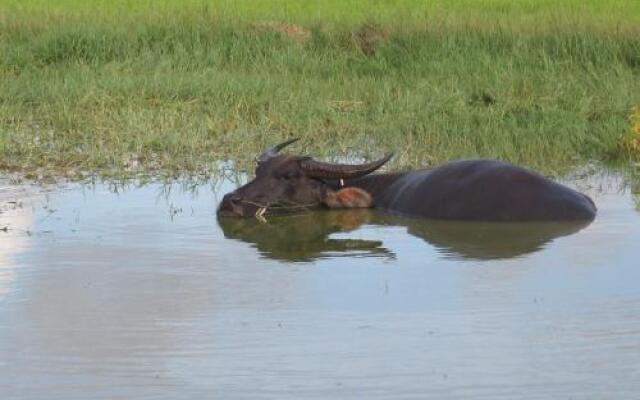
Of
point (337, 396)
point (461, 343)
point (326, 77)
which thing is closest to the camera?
point (337, 396)

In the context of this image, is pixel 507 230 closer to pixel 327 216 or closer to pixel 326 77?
pixel 327 216

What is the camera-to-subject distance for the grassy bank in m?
9.48

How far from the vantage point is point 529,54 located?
40.2 feet

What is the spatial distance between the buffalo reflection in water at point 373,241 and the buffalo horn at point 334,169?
0.69ft

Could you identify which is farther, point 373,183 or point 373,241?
point 373,183

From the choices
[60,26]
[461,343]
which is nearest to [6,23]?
[60,26]

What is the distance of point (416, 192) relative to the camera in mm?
7688

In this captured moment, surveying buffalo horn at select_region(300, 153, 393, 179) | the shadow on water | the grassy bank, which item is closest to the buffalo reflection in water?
the shadow on water

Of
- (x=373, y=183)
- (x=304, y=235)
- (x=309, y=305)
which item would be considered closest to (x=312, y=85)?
(x=373, y=183)

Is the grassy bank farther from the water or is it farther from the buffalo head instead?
the water

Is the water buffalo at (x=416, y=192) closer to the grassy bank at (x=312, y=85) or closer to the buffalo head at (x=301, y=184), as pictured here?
the buffalo head at (x=301, y=184)

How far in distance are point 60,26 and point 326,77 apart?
287 centimetres

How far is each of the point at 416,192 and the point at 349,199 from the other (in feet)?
1.33

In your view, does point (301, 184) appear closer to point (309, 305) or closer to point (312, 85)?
point (309, 305)
